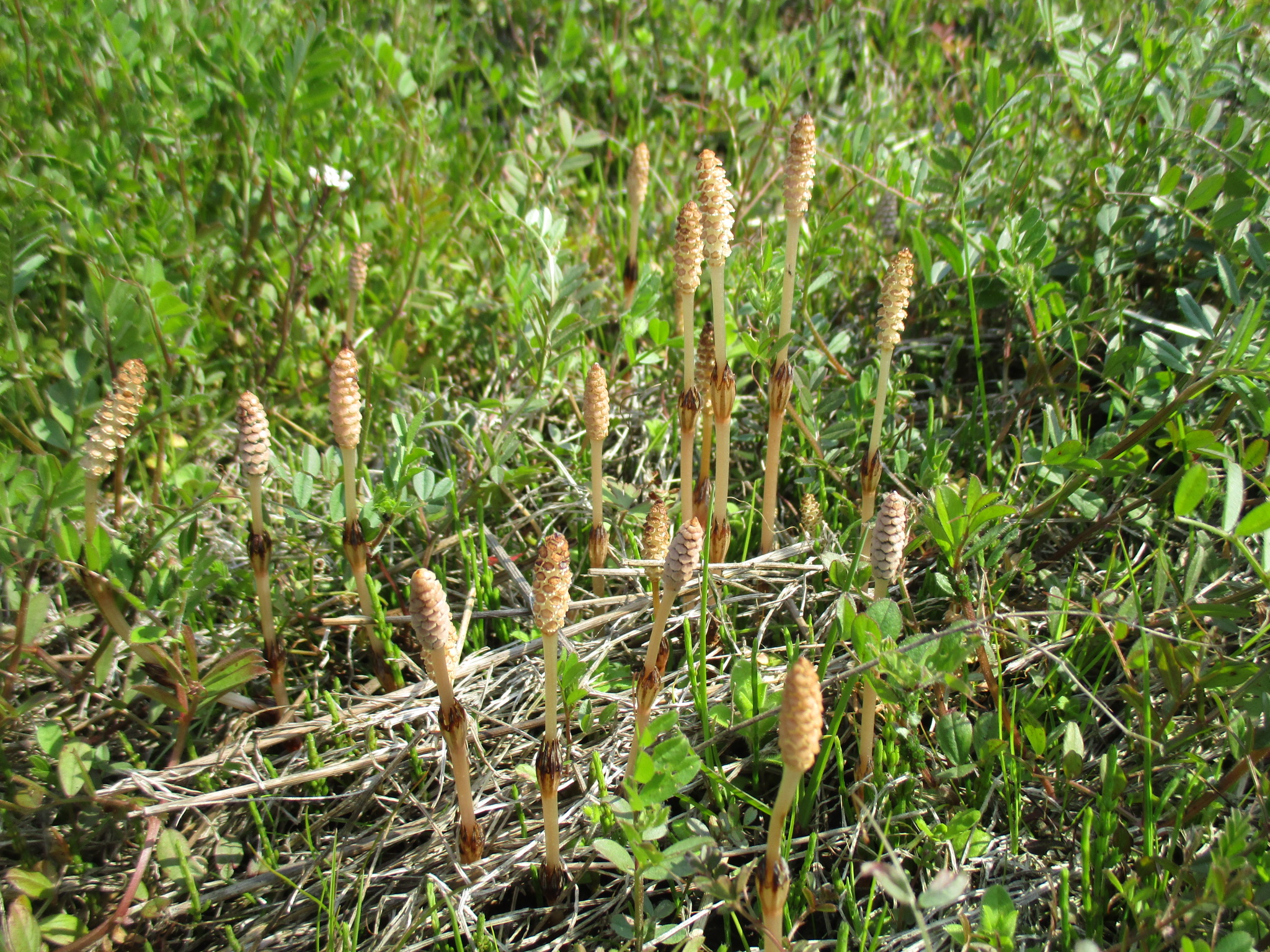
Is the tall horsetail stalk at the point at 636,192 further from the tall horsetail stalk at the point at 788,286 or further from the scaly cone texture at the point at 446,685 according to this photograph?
the scaly cone texture at the point at 446,685

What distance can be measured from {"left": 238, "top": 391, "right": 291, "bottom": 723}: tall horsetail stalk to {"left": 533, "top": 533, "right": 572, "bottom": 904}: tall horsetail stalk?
589 mm

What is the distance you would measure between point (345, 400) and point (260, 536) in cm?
40

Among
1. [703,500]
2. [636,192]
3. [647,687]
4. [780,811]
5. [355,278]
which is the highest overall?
[636,192]

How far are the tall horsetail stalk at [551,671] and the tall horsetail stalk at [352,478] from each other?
0.48 metres

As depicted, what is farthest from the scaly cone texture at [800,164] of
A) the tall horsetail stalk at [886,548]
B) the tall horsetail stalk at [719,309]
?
the tall horsetail stalk at [886,548]

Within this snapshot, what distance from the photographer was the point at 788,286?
1.94 metres

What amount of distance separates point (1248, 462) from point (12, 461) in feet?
8.24

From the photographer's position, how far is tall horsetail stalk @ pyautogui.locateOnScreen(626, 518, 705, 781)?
57.2 inches

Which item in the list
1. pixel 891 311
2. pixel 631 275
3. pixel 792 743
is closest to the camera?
pixel 792 743

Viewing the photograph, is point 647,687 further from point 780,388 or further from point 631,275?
point 631,275

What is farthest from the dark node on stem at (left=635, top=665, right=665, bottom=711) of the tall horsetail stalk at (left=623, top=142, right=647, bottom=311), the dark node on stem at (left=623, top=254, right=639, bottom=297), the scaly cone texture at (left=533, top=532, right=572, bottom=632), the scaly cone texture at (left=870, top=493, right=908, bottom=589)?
the dark node on stem at (left=623, top=254, right=639, bottom=297)

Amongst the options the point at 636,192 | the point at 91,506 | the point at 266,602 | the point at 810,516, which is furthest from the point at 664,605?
the point at 636,192

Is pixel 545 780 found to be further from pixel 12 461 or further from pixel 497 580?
pixel 12 461

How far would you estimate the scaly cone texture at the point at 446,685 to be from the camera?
135cm
